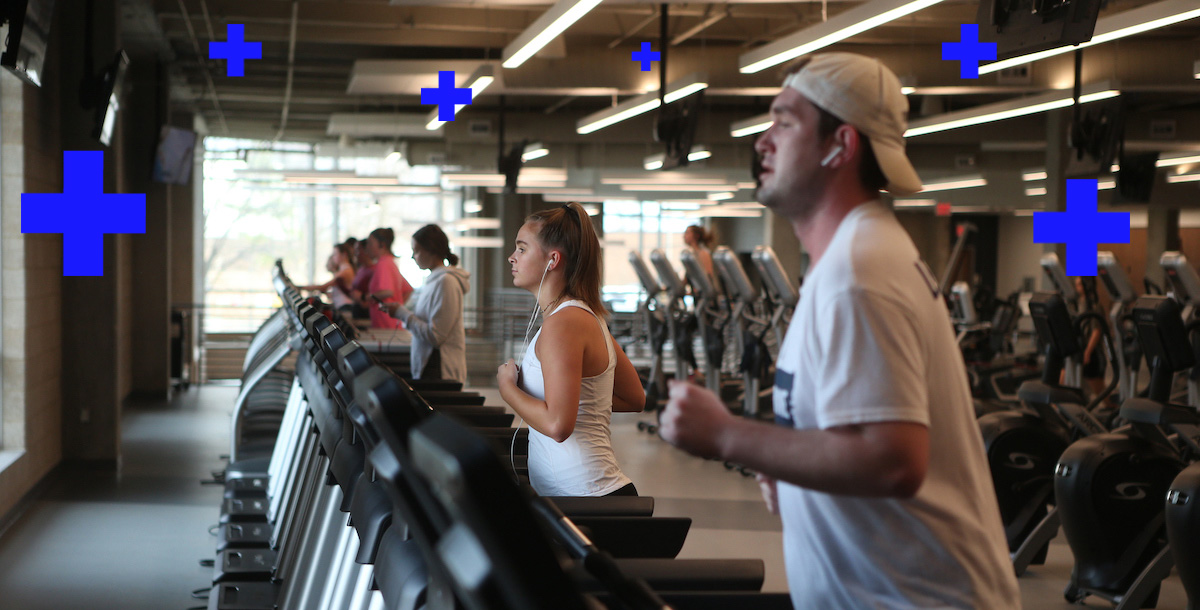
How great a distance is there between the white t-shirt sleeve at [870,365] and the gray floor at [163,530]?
3043 mm

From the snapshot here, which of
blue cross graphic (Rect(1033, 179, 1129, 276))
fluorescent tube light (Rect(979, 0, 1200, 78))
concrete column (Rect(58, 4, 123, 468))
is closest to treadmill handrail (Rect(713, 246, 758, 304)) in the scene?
fluorescent tube light (Rect(979, 0, 1200, 78))

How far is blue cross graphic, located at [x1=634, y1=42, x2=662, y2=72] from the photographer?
9283 mm

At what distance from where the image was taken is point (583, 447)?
226cm

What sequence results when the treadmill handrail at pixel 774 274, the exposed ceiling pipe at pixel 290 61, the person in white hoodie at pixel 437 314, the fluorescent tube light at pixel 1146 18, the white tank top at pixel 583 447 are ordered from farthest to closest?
the exposed ceiling pipe at pixel 290 61 → the treadmill handrail at pixel 774 274 → the fluorescent tube light at pixel 1146 18 → the person in white hoodie at pixel 437 314 → the white tank top at pixel 583 447

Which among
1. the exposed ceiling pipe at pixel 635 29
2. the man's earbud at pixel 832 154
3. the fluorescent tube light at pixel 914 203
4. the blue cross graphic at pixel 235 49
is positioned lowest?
the man's earbud at pixel 832 154

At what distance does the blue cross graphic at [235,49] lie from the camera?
9.41 m

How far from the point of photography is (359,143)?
16.5 m

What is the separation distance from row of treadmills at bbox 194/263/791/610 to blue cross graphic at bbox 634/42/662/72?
612cm

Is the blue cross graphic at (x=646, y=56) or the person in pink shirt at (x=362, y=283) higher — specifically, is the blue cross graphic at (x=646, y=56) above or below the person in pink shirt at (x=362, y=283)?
above

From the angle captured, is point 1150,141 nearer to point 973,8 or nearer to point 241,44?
point 973,8

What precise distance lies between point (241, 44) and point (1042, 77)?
7.33 metres

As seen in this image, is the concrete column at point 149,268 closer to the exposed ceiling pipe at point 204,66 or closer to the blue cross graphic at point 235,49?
the exposed ceiling pipe at point 204,66

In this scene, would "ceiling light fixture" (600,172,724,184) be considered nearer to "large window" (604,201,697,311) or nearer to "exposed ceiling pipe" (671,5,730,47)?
"exposed ceiling pipe" (671,5,730,47)

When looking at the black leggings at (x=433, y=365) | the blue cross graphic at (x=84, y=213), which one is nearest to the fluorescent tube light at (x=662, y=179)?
the blue cross graphic at (x=84, y=213)
